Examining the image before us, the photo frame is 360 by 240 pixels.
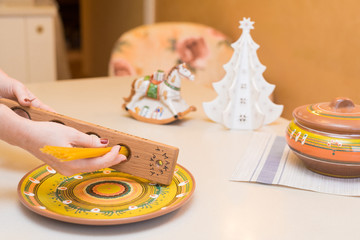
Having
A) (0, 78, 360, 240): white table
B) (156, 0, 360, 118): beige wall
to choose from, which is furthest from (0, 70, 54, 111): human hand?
(156, 0, 360, 118): beige wall

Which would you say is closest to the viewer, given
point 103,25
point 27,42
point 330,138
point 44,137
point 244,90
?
point 44,137

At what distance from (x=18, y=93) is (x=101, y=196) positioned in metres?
0.34

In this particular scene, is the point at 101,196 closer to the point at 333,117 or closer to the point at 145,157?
the point at 145,157

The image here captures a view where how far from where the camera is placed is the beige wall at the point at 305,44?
168cm

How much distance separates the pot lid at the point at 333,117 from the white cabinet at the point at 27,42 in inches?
88.0

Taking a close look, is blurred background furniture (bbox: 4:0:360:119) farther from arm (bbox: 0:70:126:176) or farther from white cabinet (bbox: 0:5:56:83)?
arm (bbox: 0:70:126:176)

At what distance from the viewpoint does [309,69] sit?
187cm

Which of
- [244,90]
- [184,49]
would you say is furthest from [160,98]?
[184,49]

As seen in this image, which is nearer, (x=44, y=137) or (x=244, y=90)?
(x=44, y=137)

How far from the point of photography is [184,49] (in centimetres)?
204

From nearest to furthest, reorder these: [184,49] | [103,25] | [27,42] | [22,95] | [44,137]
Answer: [44,137], [22,95], [184,49], [27,42], [103,25]

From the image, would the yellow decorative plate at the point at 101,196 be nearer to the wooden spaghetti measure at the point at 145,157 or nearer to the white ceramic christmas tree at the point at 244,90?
the wooden spaghetti measure at the point at 145,157

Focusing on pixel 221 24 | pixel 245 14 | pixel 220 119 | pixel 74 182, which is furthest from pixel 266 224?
pixel 221 24

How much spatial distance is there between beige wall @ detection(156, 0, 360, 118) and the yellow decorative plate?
1.09 m
